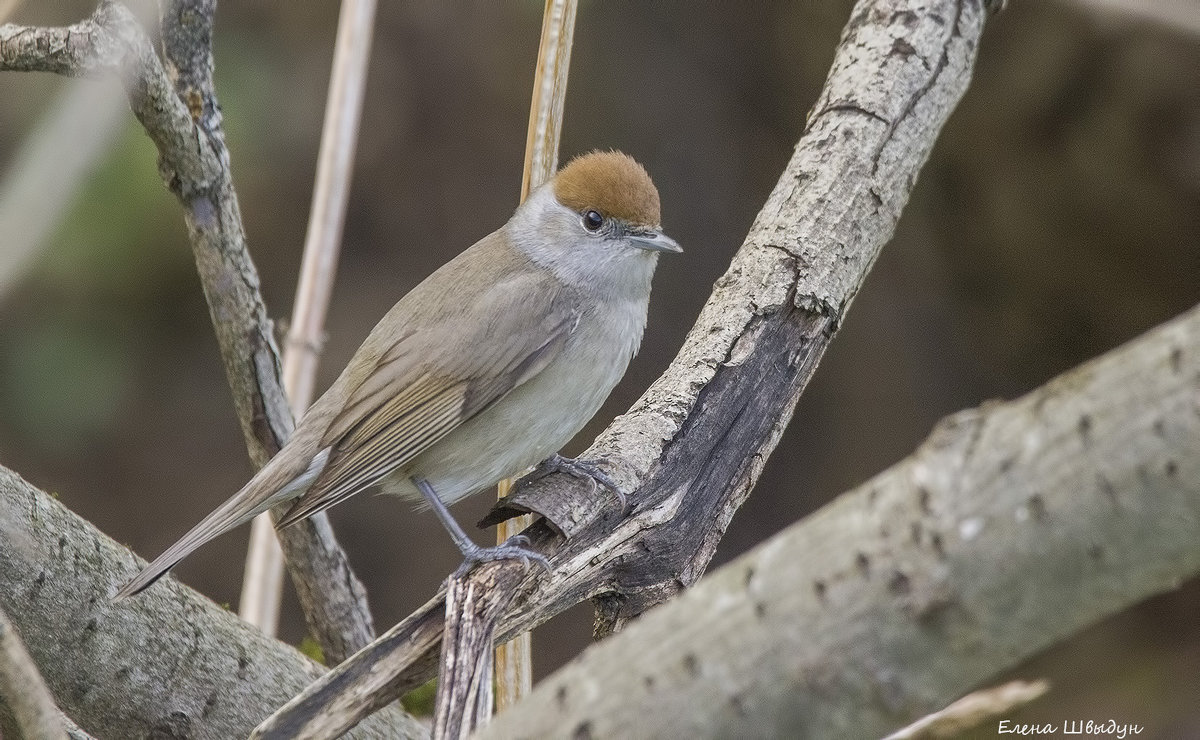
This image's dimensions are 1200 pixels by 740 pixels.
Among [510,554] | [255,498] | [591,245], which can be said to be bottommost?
[510,554]

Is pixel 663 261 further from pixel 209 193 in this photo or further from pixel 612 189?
pixel 209 193

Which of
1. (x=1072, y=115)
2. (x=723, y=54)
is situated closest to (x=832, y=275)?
(x=1072, y=115)

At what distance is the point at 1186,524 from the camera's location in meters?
1.31

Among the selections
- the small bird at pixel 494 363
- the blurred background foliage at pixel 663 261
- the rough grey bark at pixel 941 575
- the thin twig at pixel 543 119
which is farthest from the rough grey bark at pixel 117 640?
the blurred background foliage at pixel 663 261

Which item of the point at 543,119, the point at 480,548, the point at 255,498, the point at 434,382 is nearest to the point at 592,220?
the point at 543,119

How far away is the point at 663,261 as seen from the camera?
640 cm

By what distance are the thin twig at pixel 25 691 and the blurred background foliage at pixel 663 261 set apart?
4.01m

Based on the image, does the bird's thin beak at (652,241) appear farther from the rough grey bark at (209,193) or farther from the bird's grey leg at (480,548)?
the rough grey bark at (209,193)

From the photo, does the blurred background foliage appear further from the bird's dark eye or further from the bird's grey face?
the bird's dark eye

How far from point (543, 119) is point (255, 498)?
133 cm

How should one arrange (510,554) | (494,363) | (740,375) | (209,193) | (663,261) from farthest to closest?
(663,261), (494,363), (740,375), (209,193), (510,554)

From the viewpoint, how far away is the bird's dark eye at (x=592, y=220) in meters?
3.77

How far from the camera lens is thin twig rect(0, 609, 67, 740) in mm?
1587

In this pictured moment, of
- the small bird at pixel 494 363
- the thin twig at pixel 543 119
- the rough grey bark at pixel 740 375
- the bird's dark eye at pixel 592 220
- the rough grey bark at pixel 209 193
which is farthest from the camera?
the bird's dark eye at pixel 592 220
